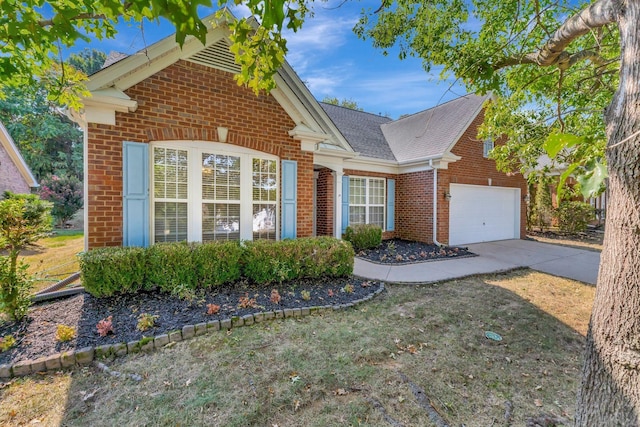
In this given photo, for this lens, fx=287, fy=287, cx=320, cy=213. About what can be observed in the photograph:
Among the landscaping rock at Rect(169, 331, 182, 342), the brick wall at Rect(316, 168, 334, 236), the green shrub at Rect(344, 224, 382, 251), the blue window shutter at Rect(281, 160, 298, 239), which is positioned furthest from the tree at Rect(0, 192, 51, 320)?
the green shrub at Rect(344, 224, 382, 251)

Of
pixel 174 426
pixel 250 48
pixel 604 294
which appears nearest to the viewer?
pixel 604 294

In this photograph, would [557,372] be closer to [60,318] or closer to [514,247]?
[60,318]

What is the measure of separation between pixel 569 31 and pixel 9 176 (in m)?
21.0

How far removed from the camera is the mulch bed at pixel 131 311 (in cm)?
358

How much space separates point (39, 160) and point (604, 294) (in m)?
32.7

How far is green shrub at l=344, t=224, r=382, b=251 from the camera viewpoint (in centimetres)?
991

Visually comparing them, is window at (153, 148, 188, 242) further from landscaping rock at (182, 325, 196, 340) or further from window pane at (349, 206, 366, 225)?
window pane at (349, 206, 366, 225)

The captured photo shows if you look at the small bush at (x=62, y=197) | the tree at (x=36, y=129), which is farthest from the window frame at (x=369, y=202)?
the tree at (x=36, y=129)

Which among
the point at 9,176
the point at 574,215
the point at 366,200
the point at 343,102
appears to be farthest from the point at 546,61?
the point at 343,102

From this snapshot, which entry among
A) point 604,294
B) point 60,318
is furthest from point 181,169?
point 604,294

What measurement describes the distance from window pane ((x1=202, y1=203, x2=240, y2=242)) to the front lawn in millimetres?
2546

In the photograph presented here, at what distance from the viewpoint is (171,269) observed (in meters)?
4.96

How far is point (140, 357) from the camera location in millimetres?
3479

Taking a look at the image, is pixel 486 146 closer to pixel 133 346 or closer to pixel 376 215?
pixel 376 215
